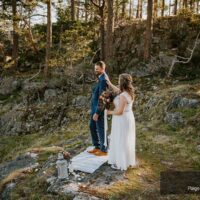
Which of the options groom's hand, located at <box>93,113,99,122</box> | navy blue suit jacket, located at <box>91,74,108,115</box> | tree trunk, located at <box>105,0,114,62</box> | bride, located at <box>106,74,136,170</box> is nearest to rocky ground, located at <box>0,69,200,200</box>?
bride, located at <box>106,74,136,170</box>

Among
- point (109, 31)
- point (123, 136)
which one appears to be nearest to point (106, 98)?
point (123, 136)

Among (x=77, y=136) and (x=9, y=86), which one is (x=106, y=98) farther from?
(x=9, y=86)

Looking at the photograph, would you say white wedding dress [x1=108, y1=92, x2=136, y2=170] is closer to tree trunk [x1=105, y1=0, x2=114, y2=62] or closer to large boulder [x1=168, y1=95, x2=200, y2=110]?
large boulder [x1=168, y1=95, x2=200, y2=110]

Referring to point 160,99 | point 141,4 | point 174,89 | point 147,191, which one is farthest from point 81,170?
point 141,4

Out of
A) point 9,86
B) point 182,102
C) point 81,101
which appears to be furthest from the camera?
point 9,86

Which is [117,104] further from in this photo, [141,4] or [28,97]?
[141,4]

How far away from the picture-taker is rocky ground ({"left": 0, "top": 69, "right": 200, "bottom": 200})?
239 inches

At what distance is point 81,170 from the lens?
21.9 ft

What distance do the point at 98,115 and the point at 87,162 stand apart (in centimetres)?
113

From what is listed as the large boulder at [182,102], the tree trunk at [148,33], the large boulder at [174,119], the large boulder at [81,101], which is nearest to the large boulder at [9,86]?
the large boulder at [81,101]

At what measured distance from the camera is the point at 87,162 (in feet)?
22.9

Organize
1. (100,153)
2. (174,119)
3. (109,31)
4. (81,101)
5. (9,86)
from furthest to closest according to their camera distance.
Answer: (9,86) < (109,31) < (81,101) < (174,119) < (100,153)

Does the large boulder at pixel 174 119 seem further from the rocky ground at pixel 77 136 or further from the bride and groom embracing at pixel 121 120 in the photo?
the bride and groom embracing at pixel 121 120

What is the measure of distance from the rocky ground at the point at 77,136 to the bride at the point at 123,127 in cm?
30
